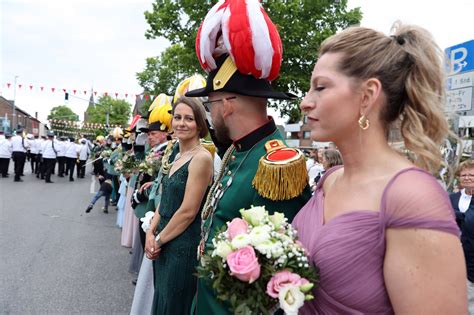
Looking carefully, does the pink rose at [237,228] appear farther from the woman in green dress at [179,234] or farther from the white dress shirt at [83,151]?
the white dress shirt at [83,151]

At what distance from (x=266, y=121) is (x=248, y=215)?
0.92 metres

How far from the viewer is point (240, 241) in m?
1.38

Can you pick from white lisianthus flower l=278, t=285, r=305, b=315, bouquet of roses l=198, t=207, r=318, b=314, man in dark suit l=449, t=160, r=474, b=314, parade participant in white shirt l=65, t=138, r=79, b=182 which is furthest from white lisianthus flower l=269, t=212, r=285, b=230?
parade participant in white shirt l=65, t=138, r=79, b=182

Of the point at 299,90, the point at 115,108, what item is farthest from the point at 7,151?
the point at 115,108

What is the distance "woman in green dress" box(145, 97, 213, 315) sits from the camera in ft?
9.18

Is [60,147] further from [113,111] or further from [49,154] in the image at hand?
[113,111]

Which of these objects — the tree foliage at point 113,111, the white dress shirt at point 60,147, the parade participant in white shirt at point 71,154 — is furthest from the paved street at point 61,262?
the tree foliage at point 113,111

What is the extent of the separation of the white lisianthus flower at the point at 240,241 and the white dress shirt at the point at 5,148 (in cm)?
1852

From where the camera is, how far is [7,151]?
17.3 m

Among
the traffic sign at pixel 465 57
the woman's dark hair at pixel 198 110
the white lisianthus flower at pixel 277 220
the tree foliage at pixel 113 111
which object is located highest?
the tree foliage at pixel 113 111

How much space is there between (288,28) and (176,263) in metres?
17.0

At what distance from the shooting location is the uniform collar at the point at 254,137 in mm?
2230

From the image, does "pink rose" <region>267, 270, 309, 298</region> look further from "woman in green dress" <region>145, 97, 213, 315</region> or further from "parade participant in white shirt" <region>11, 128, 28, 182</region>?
"parade participant in white shirt" <region>11, 128, 28, 182</region>

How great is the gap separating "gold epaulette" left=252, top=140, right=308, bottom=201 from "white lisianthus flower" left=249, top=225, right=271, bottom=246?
456mm
